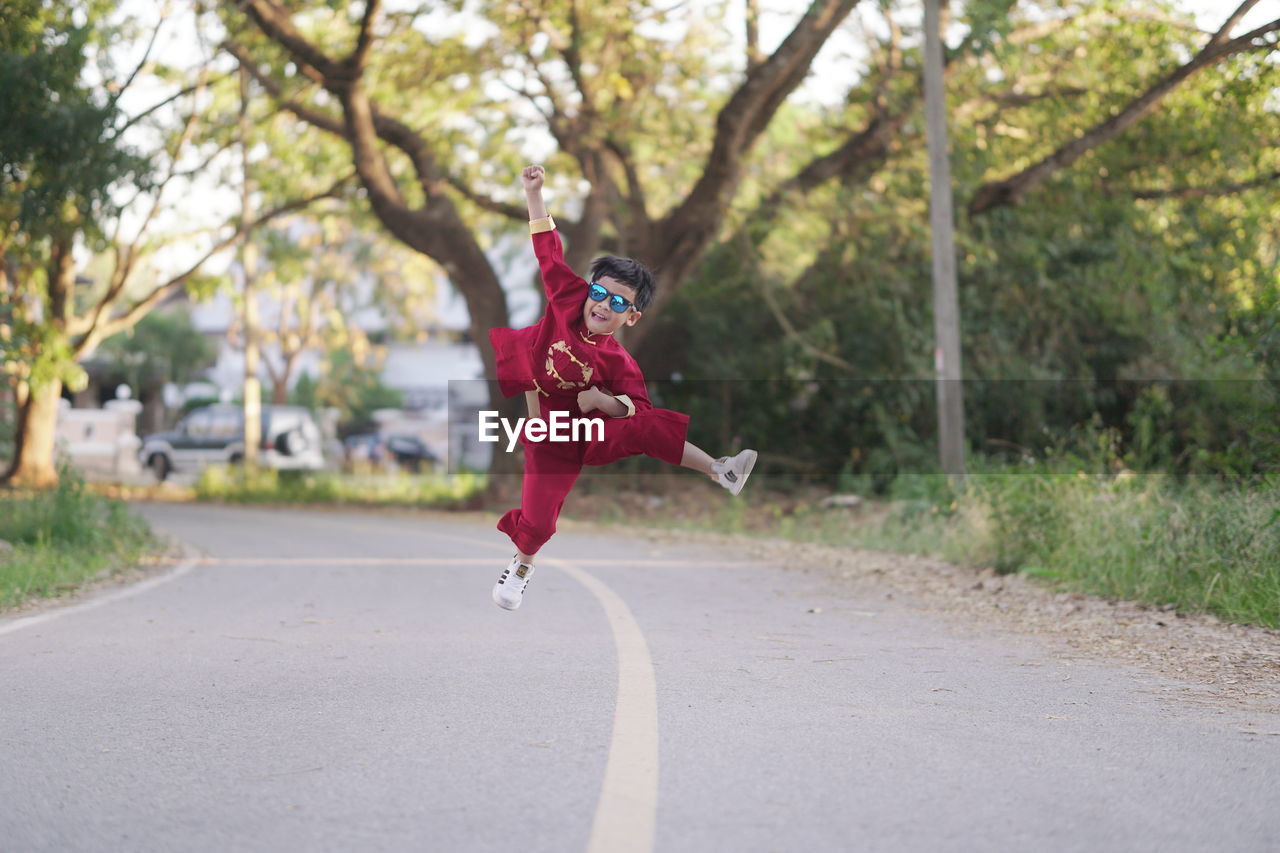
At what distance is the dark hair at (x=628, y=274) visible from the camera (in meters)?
6.10

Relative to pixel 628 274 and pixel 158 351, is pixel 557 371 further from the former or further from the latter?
pixel 158 351

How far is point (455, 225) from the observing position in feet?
72.1

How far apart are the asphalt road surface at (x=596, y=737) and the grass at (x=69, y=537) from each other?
228 centimetres

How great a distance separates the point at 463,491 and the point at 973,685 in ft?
65.9

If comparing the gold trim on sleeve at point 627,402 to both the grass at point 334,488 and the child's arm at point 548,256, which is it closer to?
the child's arm at point 548,256

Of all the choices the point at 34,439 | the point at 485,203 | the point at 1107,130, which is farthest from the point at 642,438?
the point at 34,439

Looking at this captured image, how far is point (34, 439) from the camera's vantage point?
28172mm

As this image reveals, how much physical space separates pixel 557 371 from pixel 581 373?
0.37 ft

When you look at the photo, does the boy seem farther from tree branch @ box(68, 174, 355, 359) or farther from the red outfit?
tree branch @ box(68, 174, 355, 359)

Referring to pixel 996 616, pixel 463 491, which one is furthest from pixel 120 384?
pixel 996 616

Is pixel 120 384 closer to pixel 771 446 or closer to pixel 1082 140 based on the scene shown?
pixel 771 446

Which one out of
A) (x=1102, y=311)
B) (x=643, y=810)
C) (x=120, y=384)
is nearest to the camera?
(x=643, y=810)

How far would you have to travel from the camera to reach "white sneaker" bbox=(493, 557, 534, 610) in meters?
7.01

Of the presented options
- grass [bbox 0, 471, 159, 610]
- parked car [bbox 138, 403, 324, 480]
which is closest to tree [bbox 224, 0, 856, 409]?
grass [bbox 0, 471, 159, 610]
